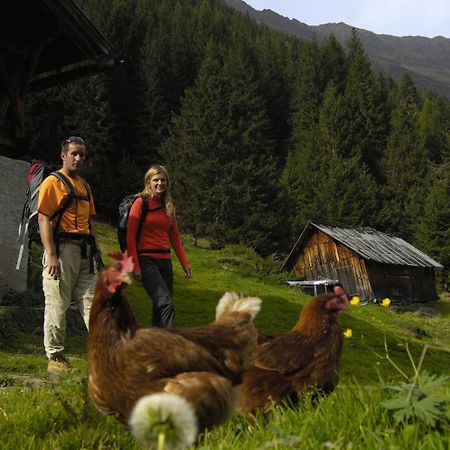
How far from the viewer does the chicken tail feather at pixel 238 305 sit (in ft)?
13.9

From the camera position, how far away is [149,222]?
263 inches

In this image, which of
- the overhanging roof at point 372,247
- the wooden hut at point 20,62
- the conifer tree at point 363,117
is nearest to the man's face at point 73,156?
the wooden hut at point 20,62

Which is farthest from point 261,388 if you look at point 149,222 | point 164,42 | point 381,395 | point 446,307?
point 164,42

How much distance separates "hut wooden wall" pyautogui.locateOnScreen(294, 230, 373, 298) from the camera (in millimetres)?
40188

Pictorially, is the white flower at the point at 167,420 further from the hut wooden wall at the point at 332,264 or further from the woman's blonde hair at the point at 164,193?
the hut wooden wall at the point at 332,264

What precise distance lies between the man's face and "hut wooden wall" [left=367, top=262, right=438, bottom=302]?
35180mm

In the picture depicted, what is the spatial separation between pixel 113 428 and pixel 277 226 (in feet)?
142

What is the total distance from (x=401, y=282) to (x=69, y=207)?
126 ft

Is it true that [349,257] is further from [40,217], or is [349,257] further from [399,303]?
[40,217]

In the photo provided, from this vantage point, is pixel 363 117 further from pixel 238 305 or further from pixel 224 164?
pixel 238 305

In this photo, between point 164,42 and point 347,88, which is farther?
point 347,88

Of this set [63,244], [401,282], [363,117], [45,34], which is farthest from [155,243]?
[363,117]

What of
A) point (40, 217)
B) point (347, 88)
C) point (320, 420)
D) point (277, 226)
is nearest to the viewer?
point (320, 420)

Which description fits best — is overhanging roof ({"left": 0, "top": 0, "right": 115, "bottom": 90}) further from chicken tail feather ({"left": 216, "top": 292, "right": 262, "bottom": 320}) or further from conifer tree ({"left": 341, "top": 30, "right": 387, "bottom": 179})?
conifer tree ({"left": 341, "top": 30, "right": 387, "bottom": 179})
